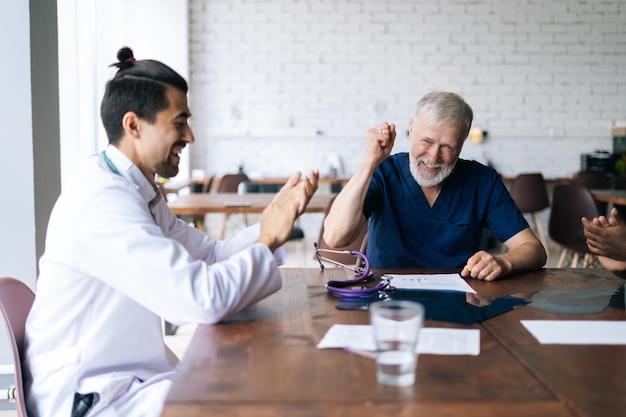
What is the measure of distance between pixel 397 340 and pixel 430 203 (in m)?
1.42

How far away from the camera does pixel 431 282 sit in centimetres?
197

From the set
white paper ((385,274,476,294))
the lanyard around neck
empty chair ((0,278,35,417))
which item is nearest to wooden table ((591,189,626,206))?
white paper ((385,274,476,294))

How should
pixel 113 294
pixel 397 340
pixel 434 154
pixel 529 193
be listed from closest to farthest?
pixel 397 340, pixel 113 294, pixel 434 154, pixel 529 193

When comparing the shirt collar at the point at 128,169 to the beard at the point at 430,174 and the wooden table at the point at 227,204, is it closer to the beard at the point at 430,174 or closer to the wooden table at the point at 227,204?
the beard at the point at 430,174

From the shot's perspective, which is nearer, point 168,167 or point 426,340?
point 426,340

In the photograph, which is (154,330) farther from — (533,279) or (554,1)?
(554,1)

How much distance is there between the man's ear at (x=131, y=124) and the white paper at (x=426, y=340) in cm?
66

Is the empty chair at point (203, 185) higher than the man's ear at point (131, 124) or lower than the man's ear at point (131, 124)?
lower

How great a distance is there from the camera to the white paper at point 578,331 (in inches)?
55.2

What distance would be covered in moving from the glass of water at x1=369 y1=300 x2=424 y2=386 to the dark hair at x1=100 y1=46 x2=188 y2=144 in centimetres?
80

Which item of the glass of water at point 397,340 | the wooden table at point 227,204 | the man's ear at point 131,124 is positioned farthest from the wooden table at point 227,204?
the glass of water at point 397,340

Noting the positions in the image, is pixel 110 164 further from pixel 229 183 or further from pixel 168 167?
pixel 229 183

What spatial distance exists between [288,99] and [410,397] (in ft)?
22.9

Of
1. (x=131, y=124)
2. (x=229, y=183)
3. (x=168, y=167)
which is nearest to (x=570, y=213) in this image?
(x=229, y=183)
